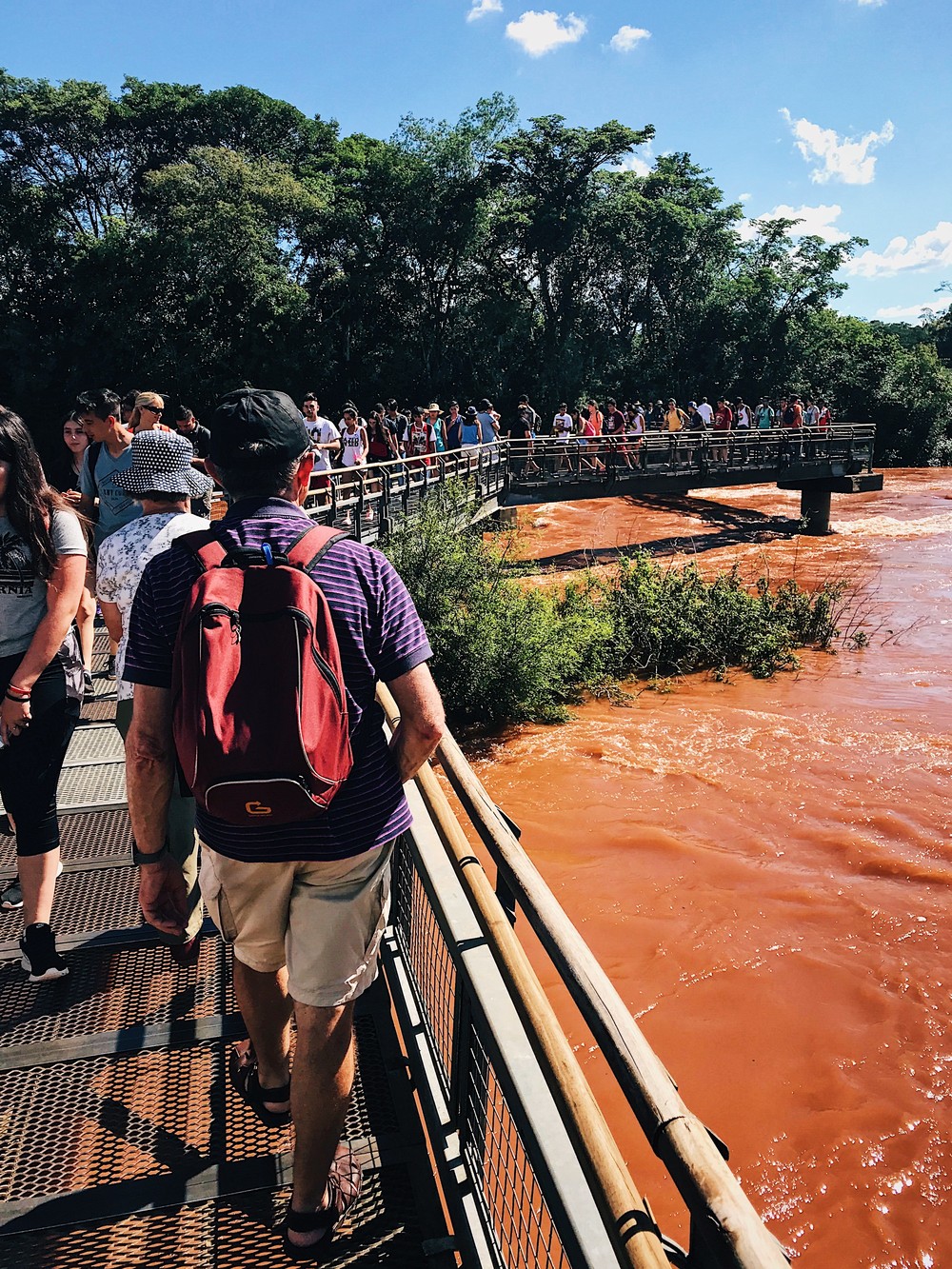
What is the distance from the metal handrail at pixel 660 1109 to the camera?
112cm

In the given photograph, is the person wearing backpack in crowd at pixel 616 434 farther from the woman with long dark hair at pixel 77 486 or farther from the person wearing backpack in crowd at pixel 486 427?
the woman with long dark hair at pixel 77 486

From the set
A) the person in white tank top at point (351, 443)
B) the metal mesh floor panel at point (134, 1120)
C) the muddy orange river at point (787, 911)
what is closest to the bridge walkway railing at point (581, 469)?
the person in white tank top at point (351, 443)

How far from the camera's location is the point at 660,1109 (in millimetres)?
1325

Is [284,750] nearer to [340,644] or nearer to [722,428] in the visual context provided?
[340,644]

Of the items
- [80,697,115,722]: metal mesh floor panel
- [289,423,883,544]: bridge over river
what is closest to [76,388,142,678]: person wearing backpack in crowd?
[80,697,115,722]: metal mesh floor panel

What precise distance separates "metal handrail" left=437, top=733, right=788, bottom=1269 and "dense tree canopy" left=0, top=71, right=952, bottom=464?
33.2 metres

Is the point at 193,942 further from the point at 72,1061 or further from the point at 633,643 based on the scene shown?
the point at 633,643

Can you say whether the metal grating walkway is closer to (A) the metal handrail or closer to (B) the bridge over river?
(A) the metal handrail

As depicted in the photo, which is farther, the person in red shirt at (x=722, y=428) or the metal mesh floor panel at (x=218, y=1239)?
the person in red shirt at (x=722, y=428)

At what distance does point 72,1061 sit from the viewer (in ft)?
8.66

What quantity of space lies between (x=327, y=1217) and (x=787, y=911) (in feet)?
15.6

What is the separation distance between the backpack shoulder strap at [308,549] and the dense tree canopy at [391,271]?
32870 millimetres

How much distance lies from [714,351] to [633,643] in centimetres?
3100

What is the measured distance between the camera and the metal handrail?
3.67ft
